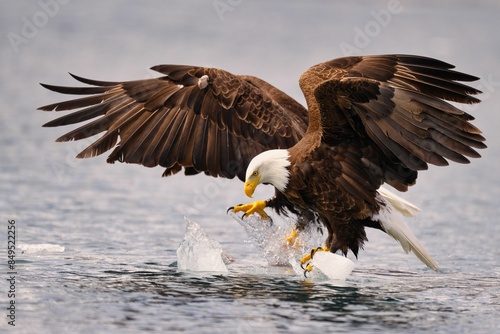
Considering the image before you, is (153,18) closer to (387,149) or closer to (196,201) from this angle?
(196,201)

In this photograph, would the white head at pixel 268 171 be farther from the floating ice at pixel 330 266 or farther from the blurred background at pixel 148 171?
the blurred background at pixel 148 171

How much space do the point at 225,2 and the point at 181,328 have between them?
2997 centimetres

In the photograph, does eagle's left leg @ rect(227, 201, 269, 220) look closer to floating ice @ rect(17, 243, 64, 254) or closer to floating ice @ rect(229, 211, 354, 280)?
floating ice @ rect(229, 211, 354, 280)

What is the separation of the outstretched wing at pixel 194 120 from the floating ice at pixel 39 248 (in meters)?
0.88

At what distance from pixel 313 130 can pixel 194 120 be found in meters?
1.07

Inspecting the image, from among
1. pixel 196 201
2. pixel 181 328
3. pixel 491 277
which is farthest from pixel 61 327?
pixel 196 201

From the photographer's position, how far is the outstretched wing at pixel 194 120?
24.8ft

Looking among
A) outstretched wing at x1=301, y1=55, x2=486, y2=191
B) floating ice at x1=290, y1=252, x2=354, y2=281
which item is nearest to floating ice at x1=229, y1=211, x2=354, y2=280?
floating ice at x1=290, y1=252, x2=354, y2=281

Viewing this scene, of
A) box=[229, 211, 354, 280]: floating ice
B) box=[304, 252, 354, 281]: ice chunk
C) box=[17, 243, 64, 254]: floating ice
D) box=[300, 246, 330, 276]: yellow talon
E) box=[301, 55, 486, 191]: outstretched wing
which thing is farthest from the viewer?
box=[229, 211, 354, 280]: floating ice

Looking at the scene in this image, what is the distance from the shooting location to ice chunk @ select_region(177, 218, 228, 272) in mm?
7172

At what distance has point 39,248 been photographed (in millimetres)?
7566

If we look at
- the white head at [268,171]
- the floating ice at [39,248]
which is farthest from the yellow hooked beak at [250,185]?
the floating ice at [39,248]

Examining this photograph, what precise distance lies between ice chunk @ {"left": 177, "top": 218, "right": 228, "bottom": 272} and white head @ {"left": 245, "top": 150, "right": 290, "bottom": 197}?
499mm

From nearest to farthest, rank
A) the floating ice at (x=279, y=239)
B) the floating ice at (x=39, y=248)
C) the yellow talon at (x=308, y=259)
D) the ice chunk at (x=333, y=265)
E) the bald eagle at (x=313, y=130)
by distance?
the bald eagle at (x=313, y=130) < the ice chunk at (x=333, y=265) < the yellow talon at (x=308, y=259) < the floating ice at (x=39, y=248) < the floating ice at (x=279, y=239)
